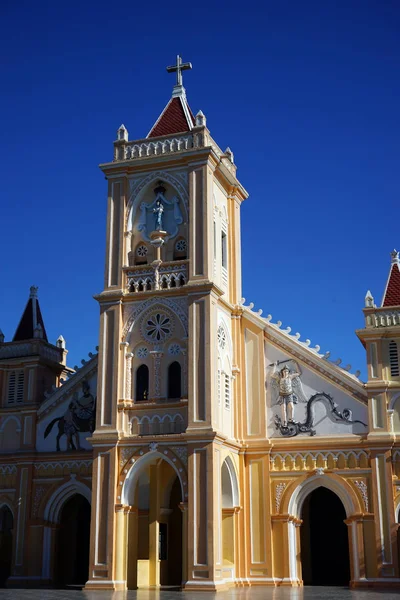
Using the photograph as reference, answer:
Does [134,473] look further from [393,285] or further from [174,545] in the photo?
[393,285]

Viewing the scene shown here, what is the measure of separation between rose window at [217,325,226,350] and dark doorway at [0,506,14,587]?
50.4ft

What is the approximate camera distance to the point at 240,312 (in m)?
36.1

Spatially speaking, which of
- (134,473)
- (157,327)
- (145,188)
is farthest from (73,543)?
(145,188)

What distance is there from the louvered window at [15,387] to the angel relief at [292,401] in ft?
40.4

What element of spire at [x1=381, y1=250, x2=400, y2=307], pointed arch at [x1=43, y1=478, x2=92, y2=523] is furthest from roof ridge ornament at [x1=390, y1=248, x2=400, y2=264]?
pointed arch at [x1=43, y1=478, x2=92, y2=523]

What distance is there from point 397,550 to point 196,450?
28.5ft

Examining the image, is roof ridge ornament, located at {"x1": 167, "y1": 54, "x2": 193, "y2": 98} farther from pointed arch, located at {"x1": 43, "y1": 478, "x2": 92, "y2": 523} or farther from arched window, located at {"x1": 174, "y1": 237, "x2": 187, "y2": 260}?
pointed arch, located at {"x1": 43, "y1": 478, "x2": 92, "y2": 523}

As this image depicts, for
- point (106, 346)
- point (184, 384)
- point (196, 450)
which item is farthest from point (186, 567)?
point (106, 346)

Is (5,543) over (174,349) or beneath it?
beneath

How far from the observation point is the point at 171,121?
123 feet

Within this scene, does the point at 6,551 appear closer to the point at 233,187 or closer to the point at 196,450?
the point at 196,450

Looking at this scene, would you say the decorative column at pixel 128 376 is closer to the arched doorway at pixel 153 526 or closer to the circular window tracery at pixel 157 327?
the circular window tracery at pixel 157 327

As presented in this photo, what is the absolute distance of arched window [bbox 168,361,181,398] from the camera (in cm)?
3319

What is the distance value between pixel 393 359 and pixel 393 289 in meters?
3.33
